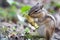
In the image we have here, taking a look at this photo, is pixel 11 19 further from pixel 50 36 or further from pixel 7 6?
pixel 50 36

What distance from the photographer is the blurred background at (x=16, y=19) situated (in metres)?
3.40

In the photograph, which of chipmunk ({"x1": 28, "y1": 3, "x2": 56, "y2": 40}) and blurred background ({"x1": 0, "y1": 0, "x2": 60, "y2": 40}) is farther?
blurred background ({"x1": 0, "y1": 0, "x2": 60, "y2": 40})

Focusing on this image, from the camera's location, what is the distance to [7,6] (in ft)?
20.3

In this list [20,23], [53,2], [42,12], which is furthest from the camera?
[53,2]

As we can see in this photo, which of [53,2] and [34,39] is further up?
[53,2]

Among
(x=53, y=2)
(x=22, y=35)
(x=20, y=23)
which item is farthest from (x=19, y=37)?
(x=53, y=2)

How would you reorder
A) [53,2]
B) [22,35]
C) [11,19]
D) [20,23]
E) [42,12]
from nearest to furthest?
[42,12], [22,35], [20,23], [11,19], [53,2]

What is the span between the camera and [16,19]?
16.3ft

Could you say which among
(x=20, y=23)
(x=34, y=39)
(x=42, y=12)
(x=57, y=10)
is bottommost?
(x=34, y=39)

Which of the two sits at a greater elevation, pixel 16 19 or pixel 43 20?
pixel 16 19

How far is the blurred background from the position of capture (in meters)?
3.40

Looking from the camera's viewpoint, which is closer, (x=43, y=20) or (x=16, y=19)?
(x=43, y=20)

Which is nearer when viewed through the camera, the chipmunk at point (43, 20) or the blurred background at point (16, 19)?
the chipmunk at point (43, 20)

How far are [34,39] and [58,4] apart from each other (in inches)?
126
